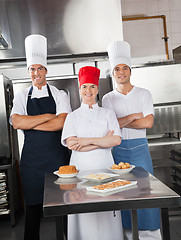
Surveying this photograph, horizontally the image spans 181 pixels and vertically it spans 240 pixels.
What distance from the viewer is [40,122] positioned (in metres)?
2.67

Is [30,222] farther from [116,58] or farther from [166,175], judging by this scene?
[166,175]

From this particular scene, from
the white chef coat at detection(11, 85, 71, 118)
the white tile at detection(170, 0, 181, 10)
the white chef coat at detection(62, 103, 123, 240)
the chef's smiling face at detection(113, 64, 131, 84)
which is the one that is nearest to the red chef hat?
the white chef coat at detection(62, 103, 123, 240)

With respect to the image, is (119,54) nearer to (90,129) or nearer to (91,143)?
(90,129)

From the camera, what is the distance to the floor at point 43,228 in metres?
3.36

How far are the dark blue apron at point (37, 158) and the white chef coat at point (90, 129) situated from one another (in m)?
0.28

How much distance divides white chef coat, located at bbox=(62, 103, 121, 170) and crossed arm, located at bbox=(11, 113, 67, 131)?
0.19 metres

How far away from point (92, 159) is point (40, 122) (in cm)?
52

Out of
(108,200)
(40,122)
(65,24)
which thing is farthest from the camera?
(65,24)

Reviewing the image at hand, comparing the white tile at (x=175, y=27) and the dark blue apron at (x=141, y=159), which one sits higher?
the white tile at (x=175, y=27)

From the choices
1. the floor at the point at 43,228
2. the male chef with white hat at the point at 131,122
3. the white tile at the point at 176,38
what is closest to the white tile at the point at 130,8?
the white tile at the point at 176,38

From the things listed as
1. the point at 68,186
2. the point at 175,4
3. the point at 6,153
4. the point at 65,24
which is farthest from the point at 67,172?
the point at 175,4

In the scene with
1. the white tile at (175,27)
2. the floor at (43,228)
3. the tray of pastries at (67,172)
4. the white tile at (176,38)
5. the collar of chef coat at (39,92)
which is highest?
the white tile at (175,27)

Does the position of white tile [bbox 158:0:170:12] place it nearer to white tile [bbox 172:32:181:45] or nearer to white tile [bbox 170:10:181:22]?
white tile [bbox 170:10:181:22]

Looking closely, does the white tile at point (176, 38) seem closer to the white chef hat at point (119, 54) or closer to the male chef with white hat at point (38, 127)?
the white chef hat at point (119, 54)
